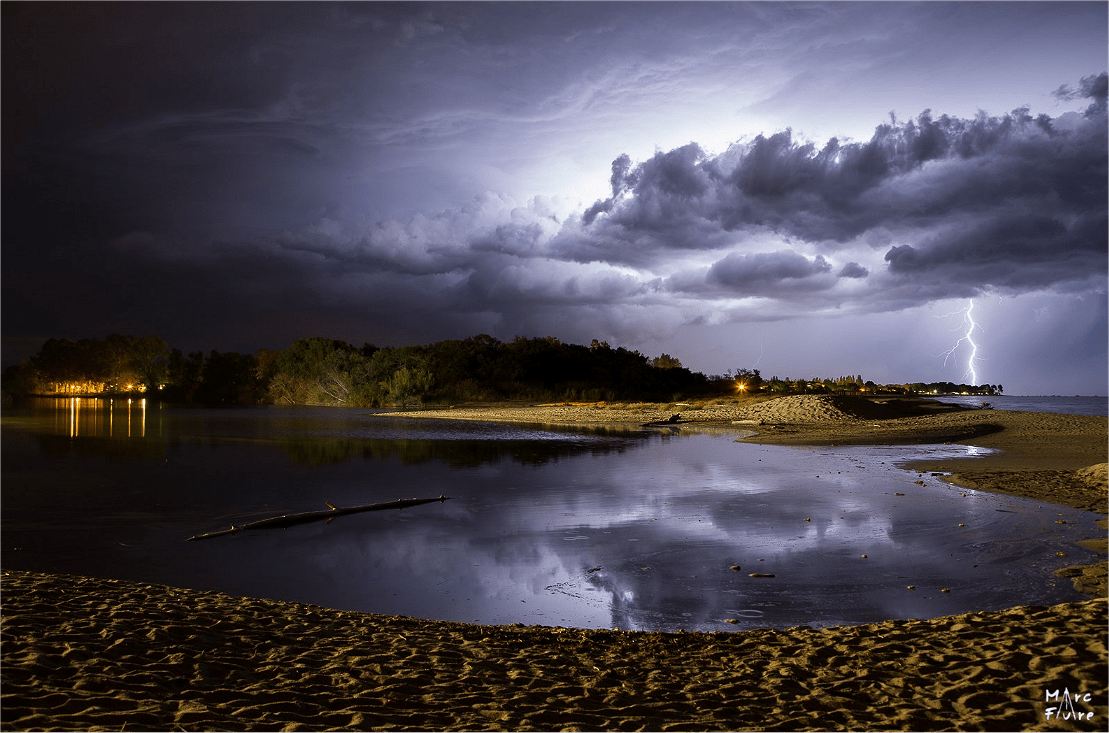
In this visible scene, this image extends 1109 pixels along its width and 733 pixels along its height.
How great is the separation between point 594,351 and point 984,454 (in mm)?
79767

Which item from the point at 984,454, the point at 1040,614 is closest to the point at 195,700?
the point at 1040,614

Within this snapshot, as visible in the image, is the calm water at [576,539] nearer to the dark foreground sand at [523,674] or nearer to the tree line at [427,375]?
the dark foreground sand at [523,674]

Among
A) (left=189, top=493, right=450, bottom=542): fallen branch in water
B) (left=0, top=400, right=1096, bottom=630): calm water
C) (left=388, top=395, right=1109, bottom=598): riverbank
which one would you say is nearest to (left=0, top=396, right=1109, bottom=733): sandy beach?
(left=0, top=400, right=1096, bottom=630): calm water

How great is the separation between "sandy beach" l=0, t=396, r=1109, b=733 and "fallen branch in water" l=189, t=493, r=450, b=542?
483 centimetres

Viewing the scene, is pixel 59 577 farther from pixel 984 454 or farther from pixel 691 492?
pixel 984 454

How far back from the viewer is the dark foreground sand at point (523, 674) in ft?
15.4

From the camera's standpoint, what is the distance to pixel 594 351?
10344cm

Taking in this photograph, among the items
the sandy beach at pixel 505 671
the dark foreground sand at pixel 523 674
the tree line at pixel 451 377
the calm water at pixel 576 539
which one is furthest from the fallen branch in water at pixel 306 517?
the tree line at pixel 451 377

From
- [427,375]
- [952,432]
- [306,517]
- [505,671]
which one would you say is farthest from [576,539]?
[427,375]

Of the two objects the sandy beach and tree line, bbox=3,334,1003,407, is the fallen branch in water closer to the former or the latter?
the sandy beach

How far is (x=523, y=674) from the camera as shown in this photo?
5707 mm

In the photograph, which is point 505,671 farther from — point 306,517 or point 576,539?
point 306,517

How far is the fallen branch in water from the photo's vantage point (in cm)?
1310

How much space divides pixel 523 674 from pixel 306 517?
10.1 meters
